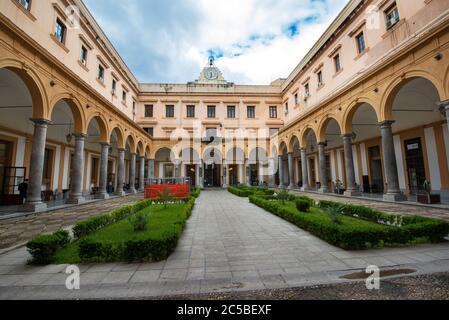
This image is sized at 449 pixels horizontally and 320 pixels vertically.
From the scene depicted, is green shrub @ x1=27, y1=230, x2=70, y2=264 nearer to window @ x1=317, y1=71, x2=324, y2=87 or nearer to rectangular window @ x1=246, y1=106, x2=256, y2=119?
window @ x1=317, y1=71, x2=324, y2=87

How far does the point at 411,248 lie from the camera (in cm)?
459

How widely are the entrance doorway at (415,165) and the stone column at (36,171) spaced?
21.0 meters

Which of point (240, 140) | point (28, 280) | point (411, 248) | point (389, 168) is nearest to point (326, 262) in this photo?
point (411, 248)

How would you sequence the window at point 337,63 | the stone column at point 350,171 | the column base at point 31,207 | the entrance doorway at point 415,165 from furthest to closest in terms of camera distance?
the window at point 337,63 → the entrance doorway at point 415,165 → the stone column at point 350,171 → the column base at point 31,207

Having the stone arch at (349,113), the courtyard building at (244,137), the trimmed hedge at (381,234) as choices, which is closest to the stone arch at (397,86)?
the courtyard building at (244,137)

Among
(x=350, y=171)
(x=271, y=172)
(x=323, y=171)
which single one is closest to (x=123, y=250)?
(x=350, y=171)

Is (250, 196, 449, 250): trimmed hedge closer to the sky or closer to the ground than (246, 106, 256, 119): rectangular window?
closer to the ground

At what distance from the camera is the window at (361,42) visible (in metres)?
14.3

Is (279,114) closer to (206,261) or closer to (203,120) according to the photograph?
(203,120)

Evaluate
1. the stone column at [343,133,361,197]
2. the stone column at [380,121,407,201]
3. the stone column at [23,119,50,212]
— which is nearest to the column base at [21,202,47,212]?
the stone column at [23,119,50,212]

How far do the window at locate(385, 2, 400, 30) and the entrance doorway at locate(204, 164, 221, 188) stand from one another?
23388 millimetres

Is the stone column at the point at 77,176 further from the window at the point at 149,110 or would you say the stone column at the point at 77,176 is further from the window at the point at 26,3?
the window at the point at 149,110

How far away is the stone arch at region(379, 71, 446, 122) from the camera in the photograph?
27.5 ft

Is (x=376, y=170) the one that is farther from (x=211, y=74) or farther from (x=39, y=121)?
(x=211, y=74)
